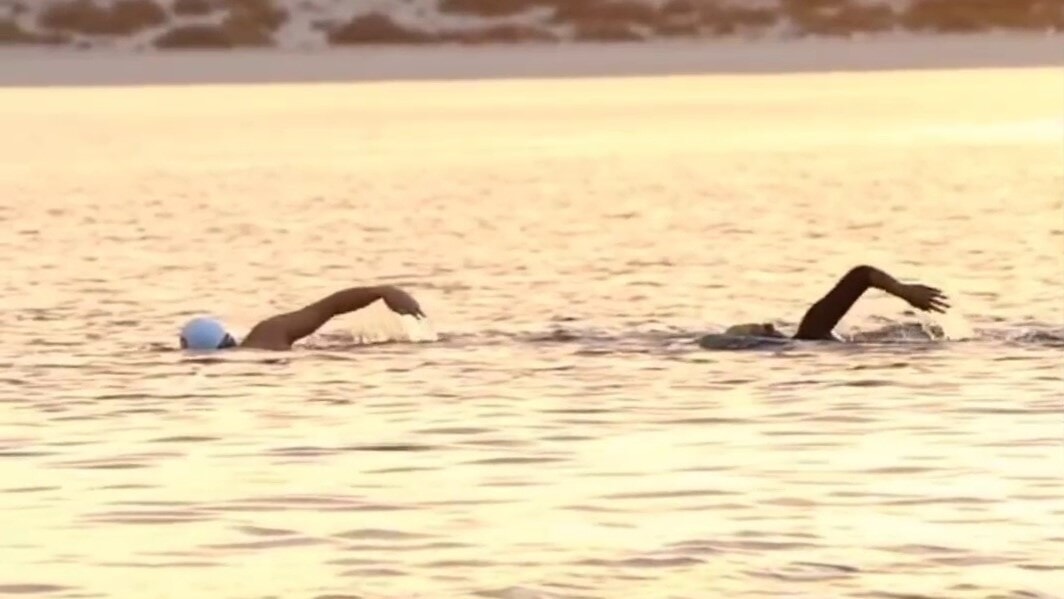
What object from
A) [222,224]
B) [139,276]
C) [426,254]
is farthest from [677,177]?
[139,276]

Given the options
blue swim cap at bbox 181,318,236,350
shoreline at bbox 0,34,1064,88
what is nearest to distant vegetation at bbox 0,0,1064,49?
shoreline at bbox 0,34,1064,88

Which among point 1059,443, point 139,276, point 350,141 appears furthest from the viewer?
point 350,141

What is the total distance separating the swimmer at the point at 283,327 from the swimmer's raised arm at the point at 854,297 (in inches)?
70.2

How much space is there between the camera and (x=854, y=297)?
16688 millimetres

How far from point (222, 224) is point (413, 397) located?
14002 millimetres

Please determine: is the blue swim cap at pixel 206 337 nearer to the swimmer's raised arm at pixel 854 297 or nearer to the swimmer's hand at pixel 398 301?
the swimmer's hand at pixel 398 301

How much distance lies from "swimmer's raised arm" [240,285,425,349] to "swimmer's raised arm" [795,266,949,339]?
1.82m

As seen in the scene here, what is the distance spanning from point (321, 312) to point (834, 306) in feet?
7.46

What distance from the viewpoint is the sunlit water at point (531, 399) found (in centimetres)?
1091

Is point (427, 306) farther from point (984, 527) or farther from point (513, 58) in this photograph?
point (513, 58)

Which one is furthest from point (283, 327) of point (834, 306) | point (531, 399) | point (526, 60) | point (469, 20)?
point (469, 20)

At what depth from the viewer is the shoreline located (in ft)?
234

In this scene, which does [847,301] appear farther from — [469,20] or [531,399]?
[469,20]

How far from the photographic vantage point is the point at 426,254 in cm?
2572
